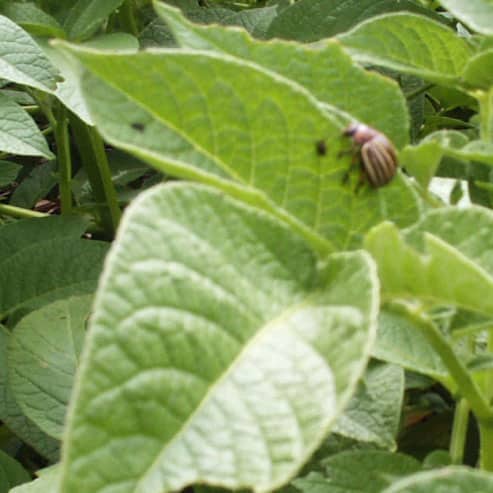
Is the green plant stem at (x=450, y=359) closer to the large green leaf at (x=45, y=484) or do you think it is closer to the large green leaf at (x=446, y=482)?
the large green leaf at (x=446, y=482)

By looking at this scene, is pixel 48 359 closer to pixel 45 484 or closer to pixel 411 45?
pixel 45 484

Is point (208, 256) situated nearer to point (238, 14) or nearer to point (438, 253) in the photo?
point (438, 253)

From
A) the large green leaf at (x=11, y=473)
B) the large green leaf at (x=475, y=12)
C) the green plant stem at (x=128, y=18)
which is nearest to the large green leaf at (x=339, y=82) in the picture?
the large green leaf at (x=475, y=12)

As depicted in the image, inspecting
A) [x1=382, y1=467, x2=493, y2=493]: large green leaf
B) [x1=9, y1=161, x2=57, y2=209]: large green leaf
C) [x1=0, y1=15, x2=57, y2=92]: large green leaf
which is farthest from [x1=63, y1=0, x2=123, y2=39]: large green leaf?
[x1=382, y1=467, x2=493, y2=493]: large green leaf

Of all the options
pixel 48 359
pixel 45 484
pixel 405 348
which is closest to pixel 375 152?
pixel 405 348

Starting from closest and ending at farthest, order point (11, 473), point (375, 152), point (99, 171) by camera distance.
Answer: point (375, 152) → point (11, 473) → point (99, 171)

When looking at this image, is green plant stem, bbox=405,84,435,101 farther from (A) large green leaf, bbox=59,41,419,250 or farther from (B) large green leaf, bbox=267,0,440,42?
(A) large green leaf, bbox=59,41,419,250
